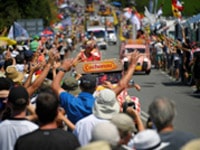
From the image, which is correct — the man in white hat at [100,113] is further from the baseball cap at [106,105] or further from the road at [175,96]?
the road at [175,96]

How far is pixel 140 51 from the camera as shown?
37.8 meters

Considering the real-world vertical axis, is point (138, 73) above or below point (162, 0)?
below

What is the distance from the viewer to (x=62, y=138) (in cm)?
677

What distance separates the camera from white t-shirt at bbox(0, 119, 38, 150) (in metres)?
7.52

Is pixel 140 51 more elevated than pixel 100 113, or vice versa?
pixel 100 113

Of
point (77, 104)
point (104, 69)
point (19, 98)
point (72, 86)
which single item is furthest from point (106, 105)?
point (104, 69)

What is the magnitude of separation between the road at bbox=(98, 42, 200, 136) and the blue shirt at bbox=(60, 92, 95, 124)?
21.7ft

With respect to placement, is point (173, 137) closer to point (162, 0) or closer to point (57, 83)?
point (57, 83)

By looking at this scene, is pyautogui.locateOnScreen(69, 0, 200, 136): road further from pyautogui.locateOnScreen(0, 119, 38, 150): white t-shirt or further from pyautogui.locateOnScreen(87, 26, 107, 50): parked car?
pyautogui.locateOnScreen(87, 26, 107, 50): parked car

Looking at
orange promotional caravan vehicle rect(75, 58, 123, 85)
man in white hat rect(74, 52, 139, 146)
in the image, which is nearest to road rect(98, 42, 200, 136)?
orange promotional caravan vehicle rect(75, 58, 123, 85)

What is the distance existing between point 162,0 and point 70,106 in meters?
45.7

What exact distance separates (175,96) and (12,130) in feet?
55.4

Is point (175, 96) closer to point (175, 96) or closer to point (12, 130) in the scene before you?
point (175, 96)

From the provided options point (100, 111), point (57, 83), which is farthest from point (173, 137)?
point (57, 83)
